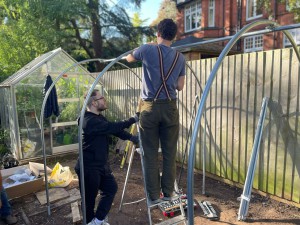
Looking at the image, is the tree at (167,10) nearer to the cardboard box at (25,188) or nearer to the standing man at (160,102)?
the cardboard box at (25,188)

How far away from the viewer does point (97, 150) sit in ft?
9.29

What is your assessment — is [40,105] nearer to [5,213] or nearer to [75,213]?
[5,213]

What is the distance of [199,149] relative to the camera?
4.95 m

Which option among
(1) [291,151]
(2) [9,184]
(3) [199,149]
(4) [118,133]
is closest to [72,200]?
(2) [9,184]

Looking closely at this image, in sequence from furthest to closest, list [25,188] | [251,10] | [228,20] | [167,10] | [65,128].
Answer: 1. [167,10]
2. [228,20]
3. [251,10]
4. [65,128]
5. [25,188]

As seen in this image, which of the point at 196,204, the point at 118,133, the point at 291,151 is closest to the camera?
the point at 118,133

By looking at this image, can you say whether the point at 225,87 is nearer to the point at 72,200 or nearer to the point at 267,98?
the point at 267,98

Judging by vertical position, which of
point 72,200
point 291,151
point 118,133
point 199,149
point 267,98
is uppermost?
point 267,98

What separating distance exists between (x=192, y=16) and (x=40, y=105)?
14.8 metres

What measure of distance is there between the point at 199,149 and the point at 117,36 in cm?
1098

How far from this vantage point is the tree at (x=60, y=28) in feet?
29.5

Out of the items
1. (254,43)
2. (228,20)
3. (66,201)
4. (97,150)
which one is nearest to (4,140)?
(66,201)

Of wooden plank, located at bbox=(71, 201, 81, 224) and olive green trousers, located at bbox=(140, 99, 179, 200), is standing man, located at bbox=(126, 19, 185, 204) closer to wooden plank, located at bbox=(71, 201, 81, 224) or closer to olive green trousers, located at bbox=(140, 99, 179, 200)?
olive green trousers, located at bbox=(140, 99, 179, 200)

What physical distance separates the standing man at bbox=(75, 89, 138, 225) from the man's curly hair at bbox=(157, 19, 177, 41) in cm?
99
